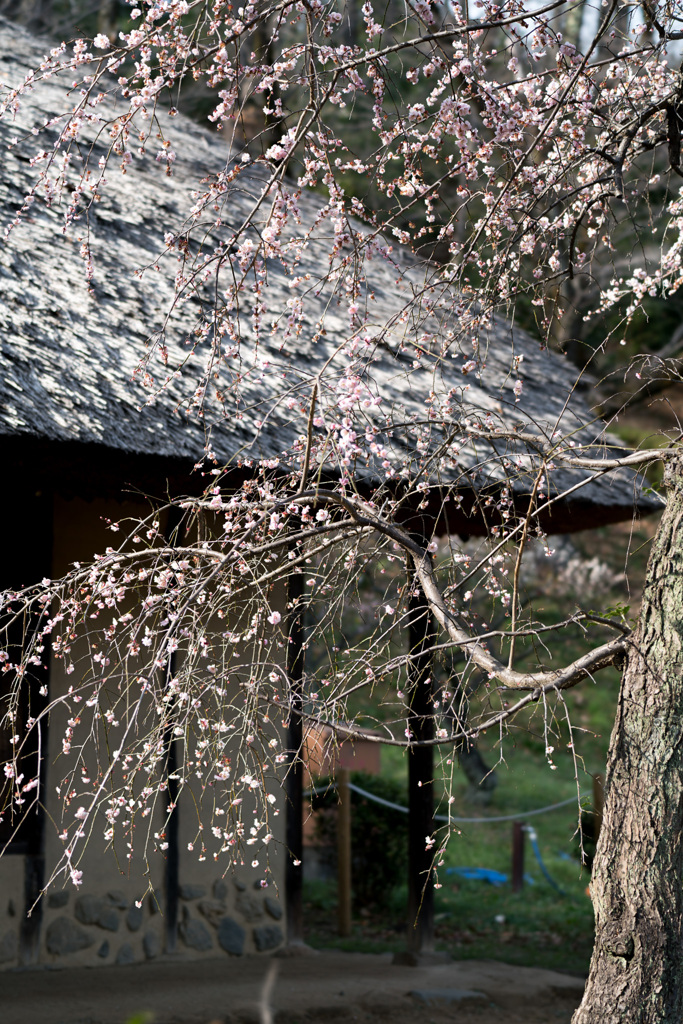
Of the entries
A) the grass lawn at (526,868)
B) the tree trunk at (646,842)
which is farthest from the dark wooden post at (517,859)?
the tree trunk at (646,842)

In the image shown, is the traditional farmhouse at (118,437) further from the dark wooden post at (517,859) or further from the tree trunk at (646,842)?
the dark wooden post at (517,859)

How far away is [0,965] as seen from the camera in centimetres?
Answer: 439

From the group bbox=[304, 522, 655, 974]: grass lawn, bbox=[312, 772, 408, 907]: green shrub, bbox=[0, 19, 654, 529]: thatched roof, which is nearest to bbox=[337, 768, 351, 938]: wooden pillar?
bbox=[304, 522, 655, 974]: grass lawn

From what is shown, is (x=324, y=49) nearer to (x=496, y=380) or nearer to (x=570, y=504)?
(x=570, y=504)

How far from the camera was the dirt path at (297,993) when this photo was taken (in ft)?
13.9

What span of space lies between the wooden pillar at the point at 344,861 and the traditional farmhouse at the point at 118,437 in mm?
1613

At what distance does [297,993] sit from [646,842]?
9.58 ft

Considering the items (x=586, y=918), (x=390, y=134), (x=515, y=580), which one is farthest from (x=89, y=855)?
(x=586, y=918)

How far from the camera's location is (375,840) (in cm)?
793

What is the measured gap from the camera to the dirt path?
424 cm

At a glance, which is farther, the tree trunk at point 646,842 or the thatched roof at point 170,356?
the thatched roof at point 170,356

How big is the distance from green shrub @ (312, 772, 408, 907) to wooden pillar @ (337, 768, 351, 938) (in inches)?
30.0

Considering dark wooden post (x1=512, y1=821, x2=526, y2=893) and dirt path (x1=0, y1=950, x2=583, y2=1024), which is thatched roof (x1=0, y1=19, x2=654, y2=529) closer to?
dirt path (x1=0, y1=950, x2=583, y2=1024)

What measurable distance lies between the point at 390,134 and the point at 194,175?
13.0 ft
